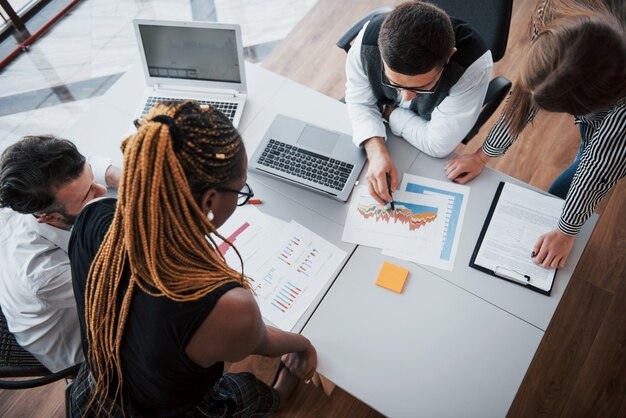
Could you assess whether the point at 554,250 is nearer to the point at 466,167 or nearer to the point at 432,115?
the point at 466,167

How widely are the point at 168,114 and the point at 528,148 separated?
2128mm

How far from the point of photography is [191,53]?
1.58 m

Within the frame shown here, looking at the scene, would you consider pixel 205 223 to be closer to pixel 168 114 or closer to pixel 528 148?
pixel 168 114

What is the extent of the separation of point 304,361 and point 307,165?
0.63 m

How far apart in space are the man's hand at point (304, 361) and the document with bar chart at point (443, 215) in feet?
1.27

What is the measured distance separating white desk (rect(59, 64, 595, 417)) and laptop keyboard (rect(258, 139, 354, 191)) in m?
0.07

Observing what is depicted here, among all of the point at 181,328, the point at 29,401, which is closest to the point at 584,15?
the point at 181,328

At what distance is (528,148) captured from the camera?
239 centimetres

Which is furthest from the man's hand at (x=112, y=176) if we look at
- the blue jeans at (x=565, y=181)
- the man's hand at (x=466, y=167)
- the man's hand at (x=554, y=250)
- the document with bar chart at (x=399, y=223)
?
the blue jeans at (x=565, y=181)

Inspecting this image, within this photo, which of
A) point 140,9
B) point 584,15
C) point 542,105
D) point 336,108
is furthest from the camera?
point 140,9

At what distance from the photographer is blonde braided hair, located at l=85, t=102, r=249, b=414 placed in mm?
802

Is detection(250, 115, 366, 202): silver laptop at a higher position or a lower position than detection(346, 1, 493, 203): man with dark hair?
lower

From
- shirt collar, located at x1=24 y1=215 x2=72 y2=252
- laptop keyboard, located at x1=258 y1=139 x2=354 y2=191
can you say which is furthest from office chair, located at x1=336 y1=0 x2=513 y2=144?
shirt collar, located at x1=24 y1=215 x2=72 y2=252

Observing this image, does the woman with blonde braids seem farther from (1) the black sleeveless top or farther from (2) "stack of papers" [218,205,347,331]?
(2) "stack of papers" [218,205,347,331]
